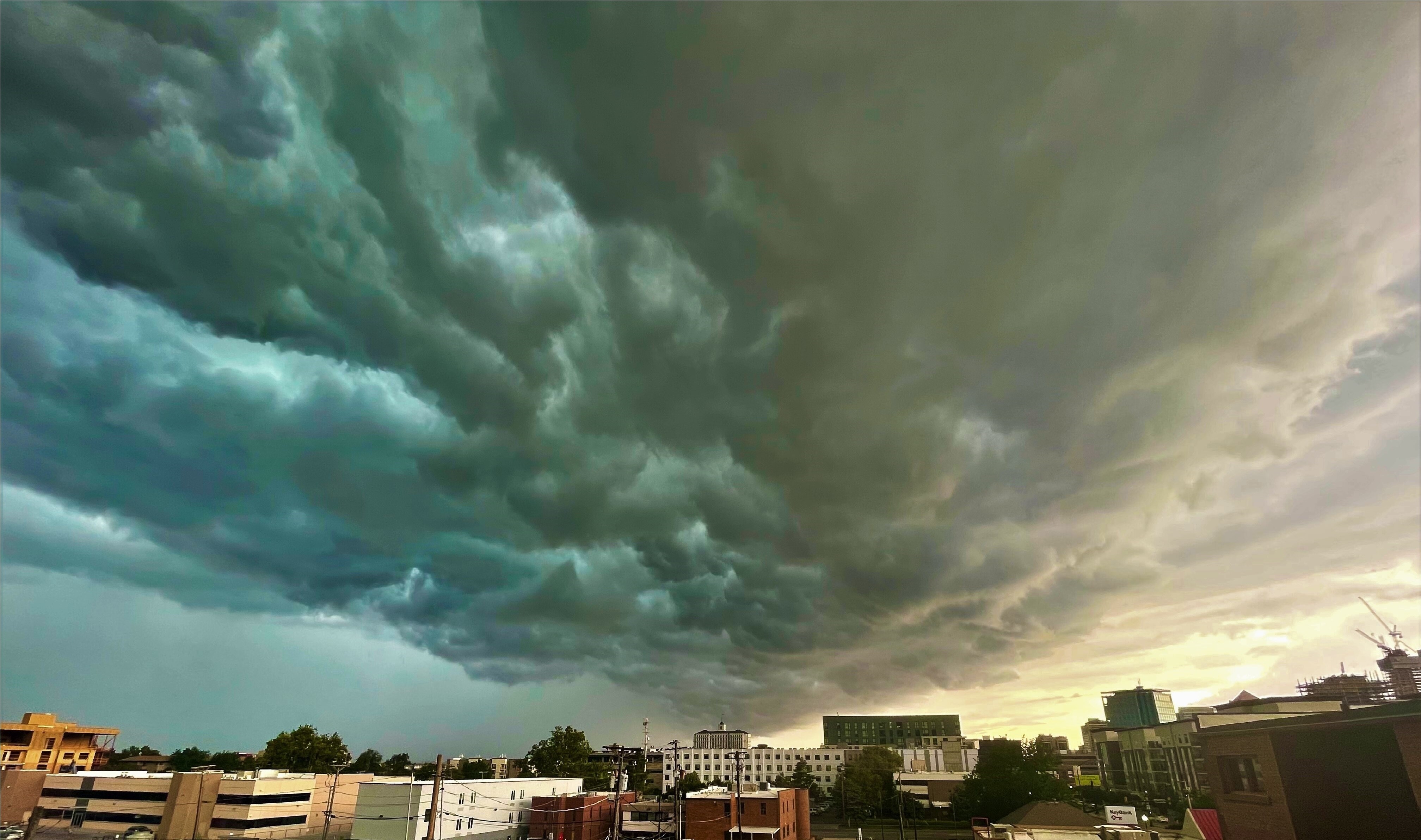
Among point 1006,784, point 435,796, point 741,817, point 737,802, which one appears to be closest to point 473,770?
point 741,817

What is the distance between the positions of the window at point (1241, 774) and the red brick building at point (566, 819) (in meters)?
68.3

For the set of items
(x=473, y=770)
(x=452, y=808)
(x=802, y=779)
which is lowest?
(x=802, y=779)

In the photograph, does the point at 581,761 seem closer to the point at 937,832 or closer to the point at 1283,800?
the point at 937,832

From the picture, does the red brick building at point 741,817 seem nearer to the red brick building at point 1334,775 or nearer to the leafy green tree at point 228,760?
the red brick building at point 1334,775

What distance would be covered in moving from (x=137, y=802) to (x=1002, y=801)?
130 metres

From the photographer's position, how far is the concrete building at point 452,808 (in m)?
67.1

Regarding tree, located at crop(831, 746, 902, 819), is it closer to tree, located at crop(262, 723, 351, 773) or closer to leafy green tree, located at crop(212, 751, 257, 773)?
tree, located at crop(262, 723, 351, 773)

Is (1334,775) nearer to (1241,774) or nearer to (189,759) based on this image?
(1241,774)

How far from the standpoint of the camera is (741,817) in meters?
74.0

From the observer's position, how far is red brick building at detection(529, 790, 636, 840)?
8444 centimetres

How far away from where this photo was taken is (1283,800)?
3550cm

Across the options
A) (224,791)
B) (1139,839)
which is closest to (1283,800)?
(1139,839)

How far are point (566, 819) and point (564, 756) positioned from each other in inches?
2256

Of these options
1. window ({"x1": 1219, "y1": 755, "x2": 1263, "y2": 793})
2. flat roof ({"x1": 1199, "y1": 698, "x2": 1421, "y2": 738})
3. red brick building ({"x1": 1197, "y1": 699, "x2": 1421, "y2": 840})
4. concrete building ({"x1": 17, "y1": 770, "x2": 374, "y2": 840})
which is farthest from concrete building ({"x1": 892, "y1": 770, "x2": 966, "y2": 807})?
flat roof ({"x1": 1199, "y1": 698, "x2": 1421, "y2": 738})
